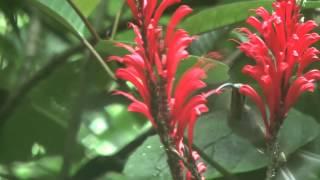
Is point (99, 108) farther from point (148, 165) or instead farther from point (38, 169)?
point (148, 165)

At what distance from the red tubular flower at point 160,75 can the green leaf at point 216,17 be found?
32cm

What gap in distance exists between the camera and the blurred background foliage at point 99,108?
1049 millimetres

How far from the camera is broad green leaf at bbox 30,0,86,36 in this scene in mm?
1039

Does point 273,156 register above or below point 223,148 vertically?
above

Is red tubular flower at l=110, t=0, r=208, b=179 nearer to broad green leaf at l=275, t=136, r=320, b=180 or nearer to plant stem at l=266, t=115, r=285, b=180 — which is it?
plant stem at l=266, t=115, r=285, b=180

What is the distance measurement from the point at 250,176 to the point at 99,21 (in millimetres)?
519

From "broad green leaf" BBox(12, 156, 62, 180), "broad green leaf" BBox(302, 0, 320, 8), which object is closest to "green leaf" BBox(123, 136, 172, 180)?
"broad green leaf" BBox(302, 0, 320, 8)

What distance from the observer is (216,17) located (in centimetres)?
108

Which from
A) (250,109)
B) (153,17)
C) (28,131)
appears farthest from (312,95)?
(28,131)

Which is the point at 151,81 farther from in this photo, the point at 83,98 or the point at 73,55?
the point at 73,55

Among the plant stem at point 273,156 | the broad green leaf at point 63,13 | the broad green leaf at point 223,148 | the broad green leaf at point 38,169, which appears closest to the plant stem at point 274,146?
the plant stem at point 273,156

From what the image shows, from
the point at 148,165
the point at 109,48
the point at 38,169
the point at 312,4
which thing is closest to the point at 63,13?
the point at 109,48

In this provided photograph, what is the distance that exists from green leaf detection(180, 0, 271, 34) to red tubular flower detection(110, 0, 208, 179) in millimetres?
321

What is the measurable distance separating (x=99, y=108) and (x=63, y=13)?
621 millimetres
